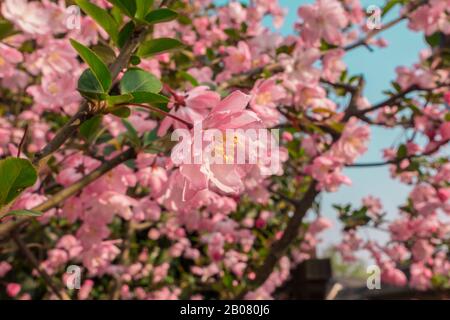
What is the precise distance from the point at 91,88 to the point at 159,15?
19 centimetres

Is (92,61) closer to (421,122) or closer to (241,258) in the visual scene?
(421,122)

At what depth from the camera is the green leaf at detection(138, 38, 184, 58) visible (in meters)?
0.89

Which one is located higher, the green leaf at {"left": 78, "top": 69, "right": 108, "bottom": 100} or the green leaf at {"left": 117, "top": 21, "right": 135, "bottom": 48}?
the green leaf at {"left": 117, "top": 21, "right": 135, "bottom": 48}

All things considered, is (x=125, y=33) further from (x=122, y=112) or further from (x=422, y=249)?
(x=422, y=249)

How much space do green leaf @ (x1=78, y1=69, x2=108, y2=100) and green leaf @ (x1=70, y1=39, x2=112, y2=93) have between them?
0.01 meters

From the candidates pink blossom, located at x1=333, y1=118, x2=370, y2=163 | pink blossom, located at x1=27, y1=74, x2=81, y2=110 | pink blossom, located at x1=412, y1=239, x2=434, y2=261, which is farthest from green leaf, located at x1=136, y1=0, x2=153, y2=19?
pink blossom, located at x1=412, y1=239, x2=434, y2=261

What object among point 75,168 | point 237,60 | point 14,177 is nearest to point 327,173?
point 237,60

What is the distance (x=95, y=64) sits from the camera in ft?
2.29

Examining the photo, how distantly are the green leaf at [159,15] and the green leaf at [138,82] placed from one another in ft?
0.30

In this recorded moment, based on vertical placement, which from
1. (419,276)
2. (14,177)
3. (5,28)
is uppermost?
(5,28)

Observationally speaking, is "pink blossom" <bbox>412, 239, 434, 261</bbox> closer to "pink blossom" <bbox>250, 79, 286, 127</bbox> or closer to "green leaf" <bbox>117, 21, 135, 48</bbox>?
"pink blossom" <bbox>250, 79, 286, 127</bbox>

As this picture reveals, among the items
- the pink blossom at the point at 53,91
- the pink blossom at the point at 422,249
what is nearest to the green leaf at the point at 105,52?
the pink blossom at the point at 53,91

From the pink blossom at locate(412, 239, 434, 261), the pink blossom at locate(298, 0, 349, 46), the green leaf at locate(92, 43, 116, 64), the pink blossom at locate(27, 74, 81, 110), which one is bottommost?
the pink blossom at locate(412, 239, 434, 261)
